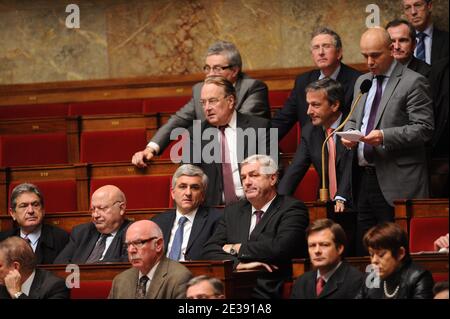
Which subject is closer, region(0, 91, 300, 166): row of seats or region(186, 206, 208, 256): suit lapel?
region(186, 206, 208, 256): suit lapel

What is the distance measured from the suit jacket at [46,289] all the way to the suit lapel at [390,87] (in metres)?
0.77

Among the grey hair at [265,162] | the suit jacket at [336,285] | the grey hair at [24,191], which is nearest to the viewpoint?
the suit jacket at [336,285]

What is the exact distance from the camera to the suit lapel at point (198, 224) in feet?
8.42

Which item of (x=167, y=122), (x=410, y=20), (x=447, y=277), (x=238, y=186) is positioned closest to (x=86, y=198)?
(x=167, y=122)

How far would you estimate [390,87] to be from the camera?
255cm

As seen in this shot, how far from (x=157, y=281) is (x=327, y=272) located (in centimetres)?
35

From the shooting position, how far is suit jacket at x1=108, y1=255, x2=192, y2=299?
2.30 meters

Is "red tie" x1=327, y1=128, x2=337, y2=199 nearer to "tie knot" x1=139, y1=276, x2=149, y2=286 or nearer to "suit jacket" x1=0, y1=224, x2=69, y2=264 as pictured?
"tie knot" x1=139, y1=276, x2=149, y2=286

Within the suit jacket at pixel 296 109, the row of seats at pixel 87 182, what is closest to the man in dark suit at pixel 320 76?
the suit jacket at pixel 296 109

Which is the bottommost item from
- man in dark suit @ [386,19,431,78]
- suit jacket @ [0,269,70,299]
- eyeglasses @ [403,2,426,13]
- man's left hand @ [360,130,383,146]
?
suit jacket @ [0,269,70,299]

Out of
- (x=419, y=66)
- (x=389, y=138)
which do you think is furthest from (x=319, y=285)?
(x=419, y=66)

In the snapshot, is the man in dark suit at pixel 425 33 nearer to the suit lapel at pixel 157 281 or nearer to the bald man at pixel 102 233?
the bald man at pixel 102 233

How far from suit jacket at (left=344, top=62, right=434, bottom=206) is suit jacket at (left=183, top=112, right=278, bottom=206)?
0.30 metres

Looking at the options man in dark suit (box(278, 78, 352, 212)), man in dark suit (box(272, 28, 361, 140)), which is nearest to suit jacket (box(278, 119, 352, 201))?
man in dark suit (box(278, 78, 352, 212))
